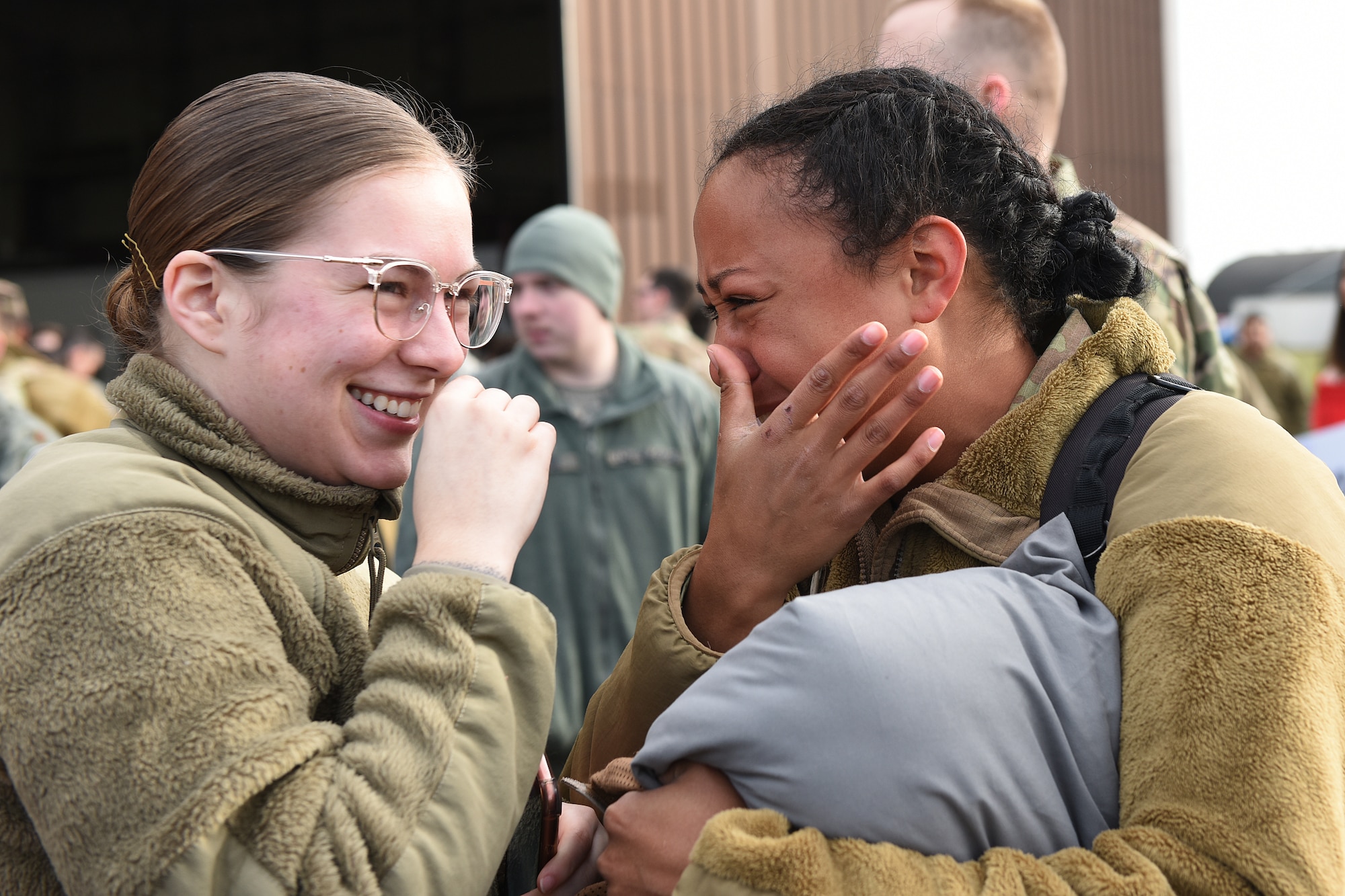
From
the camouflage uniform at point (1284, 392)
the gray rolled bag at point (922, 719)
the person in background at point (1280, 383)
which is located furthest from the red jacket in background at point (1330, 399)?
the gray rolled bag at point (922, 719)

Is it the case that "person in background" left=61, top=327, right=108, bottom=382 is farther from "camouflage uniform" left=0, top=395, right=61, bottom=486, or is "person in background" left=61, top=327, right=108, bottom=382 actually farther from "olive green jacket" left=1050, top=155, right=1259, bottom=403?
"olive green jacket" left=1050, top=155, right=1259, bottom=403

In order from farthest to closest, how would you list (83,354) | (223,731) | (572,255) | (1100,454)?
(83,354)
(572,255)
(1100,454)
(223,731)

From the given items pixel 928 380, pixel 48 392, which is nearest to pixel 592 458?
pixel 928 380

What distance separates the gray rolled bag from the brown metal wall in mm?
20286

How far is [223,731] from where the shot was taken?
1124mm

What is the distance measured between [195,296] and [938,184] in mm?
1022

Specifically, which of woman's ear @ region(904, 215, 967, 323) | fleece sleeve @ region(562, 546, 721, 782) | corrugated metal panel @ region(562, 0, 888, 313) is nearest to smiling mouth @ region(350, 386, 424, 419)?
fleece sleeve @ region(562, 546, 721, 782)

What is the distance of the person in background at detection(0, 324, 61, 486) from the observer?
518cm

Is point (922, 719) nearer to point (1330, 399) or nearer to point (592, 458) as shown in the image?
point (592, 458)

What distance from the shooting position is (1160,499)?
130cm

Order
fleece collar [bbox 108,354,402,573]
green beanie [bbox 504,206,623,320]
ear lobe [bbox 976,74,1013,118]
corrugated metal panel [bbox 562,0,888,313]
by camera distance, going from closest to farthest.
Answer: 1. fleece collar [bbox 108,354,402,573]
2. ear lobe [bbox 976,74,1013,118]
3. green beanie [bbox 504,206,623,320]
4. corrugated metal panel [bbox 562,0,888,313]

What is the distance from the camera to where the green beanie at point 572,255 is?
463 cm

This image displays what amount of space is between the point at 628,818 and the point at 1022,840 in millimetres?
420

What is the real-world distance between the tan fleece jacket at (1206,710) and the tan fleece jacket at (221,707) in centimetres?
28
